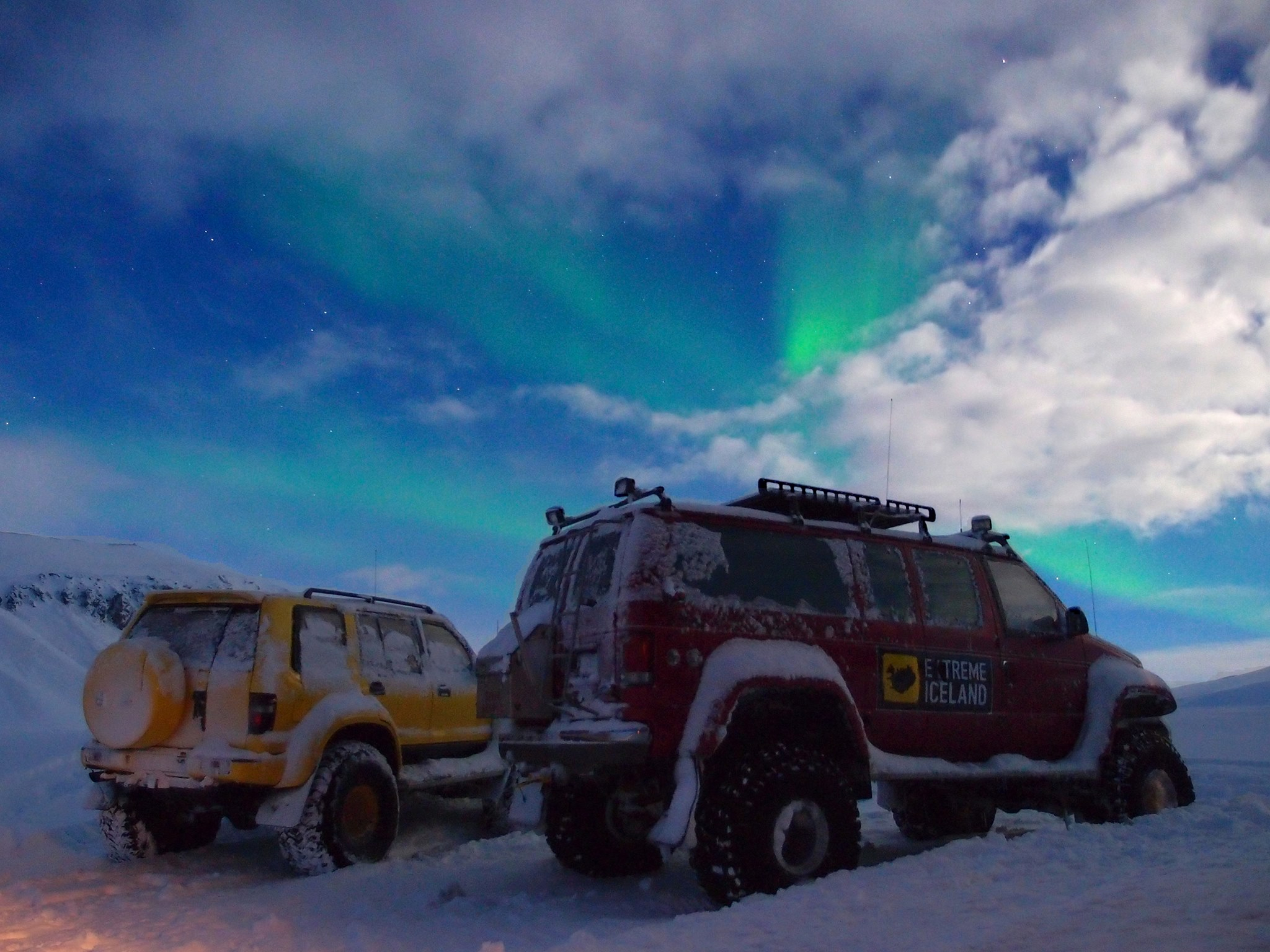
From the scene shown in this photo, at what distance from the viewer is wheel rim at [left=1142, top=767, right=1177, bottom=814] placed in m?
7.38

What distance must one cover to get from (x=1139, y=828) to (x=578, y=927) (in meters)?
3.93

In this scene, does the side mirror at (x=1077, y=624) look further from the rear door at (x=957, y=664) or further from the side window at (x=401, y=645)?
the side window at (x=401, y=645)

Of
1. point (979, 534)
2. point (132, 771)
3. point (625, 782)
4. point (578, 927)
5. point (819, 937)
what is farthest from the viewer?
point (979, 534)

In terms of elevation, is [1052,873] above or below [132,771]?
below

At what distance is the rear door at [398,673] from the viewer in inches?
306

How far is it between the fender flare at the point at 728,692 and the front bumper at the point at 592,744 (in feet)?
0.82

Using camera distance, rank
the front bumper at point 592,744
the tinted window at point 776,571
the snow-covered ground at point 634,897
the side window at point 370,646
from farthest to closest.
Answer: the side window at point 370,646 → the tinted window at point 776,571 → the front bumper at point 592,744 → the snow-covered ground at point 634,897

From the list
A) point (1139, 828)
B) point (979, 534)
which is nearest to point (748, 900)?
point (1139, 828)

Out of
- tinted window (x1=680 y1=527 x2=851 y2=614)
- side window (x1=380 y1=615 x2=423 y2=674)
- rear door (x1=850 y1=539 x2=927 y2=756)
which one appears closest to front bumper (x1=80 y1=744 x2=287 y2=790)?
side window (x1=380 y1=615 x2=423 y2=674)

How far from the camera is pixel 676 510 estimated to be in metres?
5.89

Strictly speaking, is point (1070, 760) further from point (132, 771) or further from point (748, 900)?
point (132, 771)

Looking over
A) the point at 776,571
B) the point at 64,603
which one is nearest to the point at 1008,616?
the point at 776,571

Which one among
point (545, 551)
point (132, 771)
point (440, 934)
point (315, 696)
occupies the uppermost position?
point (545, 551)

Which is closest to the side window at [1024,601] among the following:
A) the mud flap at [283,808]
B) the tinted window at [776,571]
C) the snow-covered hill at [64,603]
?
the tinted window at [776,571]
